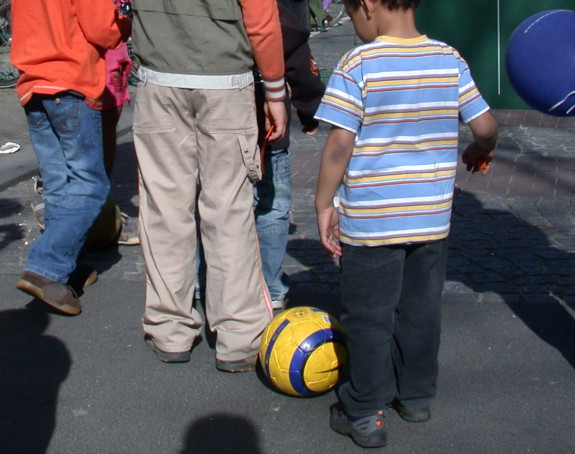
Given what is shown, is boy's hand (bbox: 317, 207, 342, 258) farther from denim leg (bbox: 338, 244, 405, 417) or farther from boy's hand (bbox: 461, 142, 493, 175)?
boy's hand (bbox: 461, 142, 493, 175)

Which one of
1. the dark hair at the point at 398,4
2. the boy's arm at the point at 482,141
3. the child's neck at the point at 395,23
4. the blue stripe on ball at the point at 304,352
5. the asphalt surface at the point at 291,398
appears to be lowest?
the asphalt surface at the point at 291,398

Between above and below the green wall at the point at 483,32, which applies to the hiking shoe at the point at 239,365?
above

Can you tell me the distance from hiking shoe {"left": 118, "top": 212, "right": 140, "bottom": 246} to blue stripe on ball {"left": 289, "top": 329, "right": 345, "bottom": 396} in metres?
2.16

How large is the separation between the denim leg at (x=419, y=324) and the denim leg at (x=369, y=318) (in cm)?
7

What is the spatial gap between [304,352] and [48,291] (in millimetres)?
1584

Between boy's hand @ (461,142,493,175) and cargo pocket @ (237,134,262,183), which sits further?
cargo pocket @ (237,134,262,183)

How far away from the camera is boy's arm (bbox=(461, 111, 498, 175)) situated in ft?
10.3

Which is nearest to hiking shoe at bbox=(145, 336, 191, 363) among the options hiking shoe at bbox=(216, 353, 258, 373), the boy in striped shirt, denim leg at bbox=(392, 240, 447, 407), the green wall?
hiking shoe at bbox=(216, 353, 258, 373)

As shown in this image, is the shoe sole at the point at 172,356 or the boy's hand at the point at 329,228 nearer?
the boy's hand at the point at 329,228

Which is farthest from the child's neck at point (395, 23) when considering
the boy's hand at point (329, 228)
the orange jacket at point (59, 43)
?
the orange jacket at point (59, 43)

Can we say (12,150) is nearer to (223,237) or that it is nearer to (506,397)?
(223,237)

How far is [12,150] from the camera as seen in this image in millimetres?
8188

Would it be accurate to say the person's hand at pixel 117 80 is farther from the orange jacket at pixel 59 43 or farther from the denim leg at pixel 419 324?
the denim leg at pixel 419 324

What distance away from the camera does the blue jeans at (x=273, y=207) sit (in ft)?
14.1
